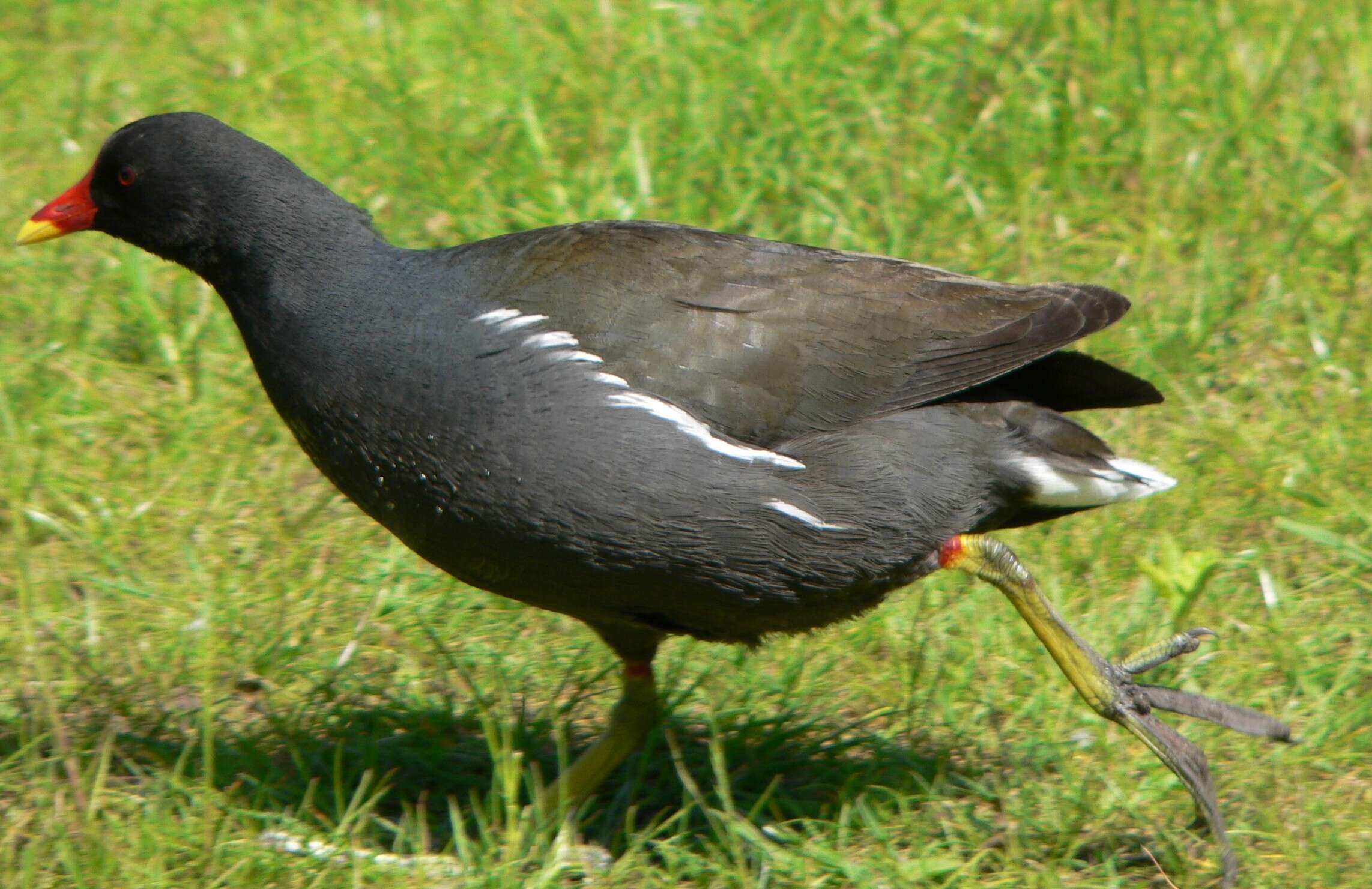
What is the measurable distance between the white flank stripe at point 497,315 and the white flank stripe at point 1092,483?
0.97 metres

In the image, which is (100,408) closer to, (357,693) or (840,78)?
(357,693)

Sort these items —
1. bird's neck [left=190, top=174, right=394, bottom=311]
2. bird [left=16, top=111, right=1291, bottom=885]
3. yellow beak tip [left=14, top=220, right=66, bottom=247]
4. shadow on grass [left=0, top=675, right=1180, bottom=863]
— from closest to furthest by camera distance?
bird [left=16, top=111, right=1291, bottom=885] < bird's neck [left=190, top=174, right=394, bottom=311] < shadow on grass [left=0, top=675, right=1180, bottom=863] < yellow beak tip [left=14, top=220, right=66, bottom=247]

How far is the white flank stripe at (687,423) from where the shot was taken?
2779 millimetres

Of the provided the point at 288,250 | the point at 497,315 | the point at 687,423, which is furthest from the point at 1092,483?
the point at 288,250

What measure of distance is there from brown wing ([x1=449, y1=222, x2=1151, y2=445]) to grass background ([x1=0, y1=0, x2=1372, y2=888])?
2.30 feet

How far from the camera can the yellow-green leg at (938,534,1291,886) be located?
10.0ft

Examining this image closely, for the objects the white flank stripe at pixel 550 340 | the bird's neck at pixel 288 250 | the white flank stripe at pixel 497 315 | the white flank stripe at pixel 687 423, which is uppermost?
the bird's neck at pixel 288 250

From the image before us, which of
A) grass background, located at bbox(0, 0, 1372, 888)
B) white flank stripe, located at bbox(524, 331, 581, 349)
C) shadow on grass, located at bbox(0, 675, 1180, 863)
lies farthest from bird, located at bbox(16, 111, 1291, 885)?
grass background, located at bbox(0, 0, 1372, 888)

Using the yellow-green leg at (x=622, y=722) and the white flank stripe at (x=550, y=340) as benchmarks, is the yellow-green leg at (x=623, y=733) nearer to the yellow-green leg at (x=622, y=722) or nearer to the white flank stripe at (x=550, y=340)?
the yellow-green leg at (x=622, y=722)

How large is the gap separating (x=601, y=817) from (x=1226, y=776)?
1.24 m

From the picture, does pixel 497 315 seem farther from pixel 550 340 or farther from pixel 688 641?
pixel 688 641

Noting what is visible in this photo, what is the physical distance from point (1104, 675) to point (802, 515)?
0.71 metres

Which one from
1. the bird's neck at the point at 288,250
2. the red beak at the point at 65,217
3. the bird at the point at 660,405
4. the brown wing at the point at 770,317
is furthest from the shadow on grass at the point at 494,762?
the red beak at the point at 65,217

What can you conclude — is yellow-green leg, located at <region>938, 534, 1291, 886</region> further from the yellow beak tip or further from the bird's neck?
the yellow beak tip
